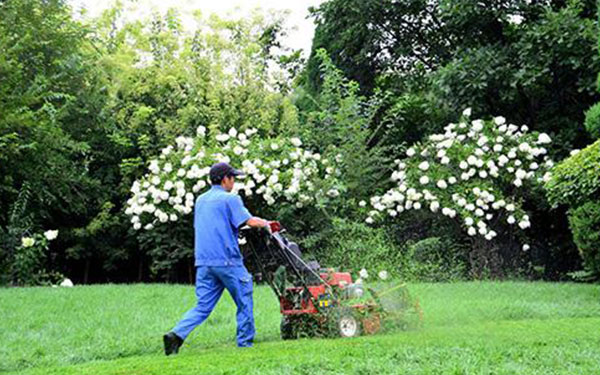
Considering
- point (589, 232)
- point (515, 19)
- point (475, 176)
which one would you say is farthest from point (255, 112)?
point (589, 232)

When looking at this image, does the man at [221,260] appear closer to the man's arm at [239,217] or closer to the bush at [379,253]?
the man's arm at [239,217]

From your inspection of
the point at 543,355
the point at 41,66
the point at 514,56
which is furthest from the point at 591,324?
the point at 41,66

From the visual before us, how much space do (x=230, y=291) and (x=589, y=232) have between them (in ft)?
25.1

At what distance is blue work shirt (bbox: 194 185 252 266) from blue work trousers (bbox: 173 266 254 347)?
3.2 inches

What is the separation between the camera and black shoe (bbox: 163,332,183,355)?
657 centimetres

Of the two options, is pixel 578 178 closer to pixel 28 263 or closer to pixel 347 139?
pixel 347 139

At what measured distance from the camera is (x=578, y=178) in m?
10.8

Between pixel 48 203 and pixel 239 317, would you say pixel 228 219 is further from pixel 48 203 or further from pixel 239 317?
pixel 48 203

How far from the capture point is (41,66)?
16.5 metres

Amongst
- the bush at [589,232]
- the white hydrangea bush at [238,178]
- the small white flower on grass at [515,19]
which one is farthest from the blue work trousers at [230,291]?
the small white flower on grass at [515,19]

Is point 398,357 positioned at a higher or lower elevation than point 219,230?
lower

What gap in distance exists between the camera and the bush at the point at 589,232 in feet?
40.7

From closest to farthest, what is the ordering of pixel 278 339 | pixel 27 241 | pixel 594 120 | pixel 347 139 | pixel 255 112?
pixel 278 339
pixel 594 120
pixel 27 241
pixel 347 139
pixel 255 112

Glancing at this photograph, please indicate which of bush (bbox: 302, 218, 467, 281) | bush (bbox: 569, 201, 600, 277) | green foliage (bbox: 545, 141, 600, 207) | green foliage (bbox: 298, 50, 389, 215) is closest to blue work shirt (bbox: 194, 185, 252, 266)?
green foliage (bbox: 545, 141, 600, 207)
